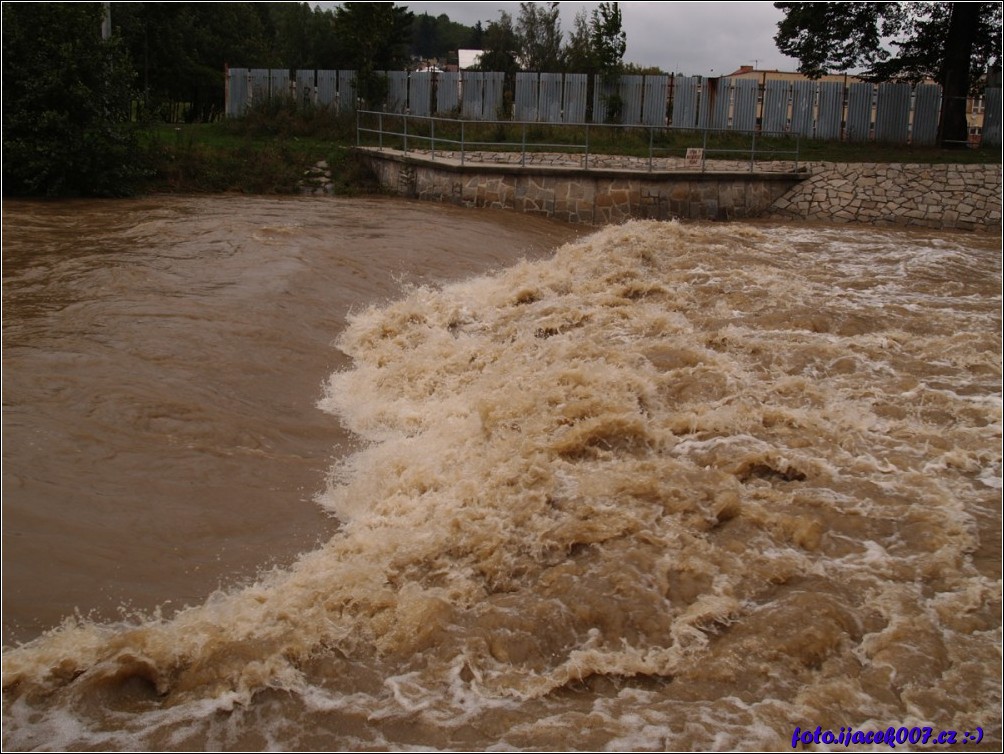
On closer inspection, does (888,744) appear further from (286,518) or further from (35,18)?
(35,18)

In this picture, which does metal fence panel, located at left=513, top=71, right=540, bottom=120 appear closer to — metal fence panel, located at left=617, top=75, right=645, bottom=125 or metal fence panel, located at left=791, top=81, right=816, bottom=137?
metal fence panel, located at left=617, top=75, right=645, bottom=125

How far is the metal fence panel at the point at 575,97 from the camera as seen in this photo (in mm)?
28438

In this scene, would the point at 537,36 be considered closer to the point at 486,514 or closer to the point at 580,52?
the point at 580,52

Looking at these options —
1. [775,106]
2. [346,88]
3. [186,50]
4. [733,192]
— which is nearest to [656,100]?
[775,106]

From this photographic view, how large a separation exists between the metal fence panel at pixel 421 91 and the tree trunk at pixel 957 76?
14.2m

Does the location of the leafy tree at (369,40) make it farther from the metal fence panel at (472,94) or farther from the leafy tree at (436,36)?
the leafy tree at (436,36)

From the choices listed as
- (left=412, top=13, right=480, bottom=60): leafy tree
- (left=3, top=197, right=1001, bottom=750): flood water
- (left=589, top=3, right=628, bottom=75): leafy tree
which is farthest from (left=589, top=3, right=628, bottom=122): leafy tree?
(left=412, top=13, right=480, bottom=60): leafy tree

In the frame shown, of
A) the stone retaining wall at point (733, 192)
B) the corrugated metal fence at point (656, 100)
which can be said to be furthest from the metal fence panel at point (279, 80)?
the stone retaining wall at point (733, 192)

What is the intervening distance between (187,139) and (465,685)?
21.7m

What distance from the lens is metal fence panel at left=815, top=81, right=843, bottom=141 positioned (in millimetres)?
26469

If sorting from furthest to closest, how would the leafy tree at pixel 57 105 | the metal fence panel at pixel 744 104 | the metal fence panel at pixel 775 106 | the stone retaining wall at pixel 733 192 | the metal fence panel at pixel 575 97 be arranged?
the metal fence panel at pixel 575 97 → the metal fence panel at pixel 744 104 → the metal fence panel at pixel 775 106 → the stone retaining wall at pixel 733 192 → the leafy tree at pixel 57 105

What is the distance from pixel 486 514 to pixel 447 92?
24.4 m

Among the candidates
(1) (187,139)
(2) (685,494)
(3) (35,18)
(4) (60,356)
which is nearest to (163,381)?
(4) (60,356)

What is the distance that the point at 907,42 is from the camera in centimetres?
2614
